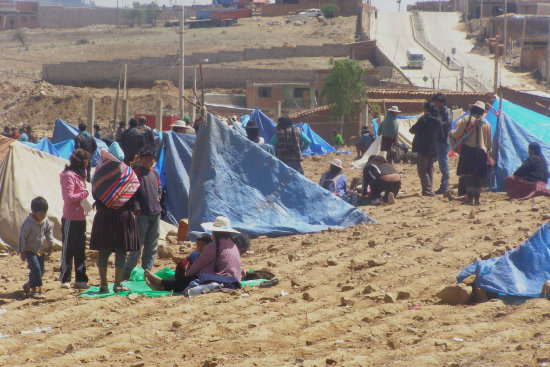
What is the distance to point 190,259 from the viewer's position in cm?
698

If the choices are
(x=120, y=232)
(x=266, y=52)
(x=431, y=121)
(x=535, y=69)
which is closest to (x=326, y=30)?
(x=266, y=52)

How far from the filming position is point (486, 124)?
1062cm

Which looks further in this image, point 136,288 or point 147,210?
point 147,210

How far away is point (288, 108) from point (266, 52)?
13.2 metres

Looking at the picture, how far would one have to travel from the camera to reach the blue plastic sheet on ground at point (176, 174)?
10.8 m

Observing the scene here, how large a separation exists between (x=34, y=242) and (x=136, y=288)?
3.11ft

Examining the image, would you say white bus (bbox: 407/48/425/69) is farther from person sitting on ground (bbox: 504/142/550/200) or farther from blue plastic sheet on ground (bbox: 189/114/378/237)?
blue plastic sheet on ground (bbox: 189/114/378/237)

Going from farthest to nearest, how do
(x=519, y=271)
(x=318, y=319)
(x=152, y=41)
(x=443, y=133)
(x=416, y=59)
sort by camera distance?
(x=152, y=41) → (x=416, y=59) → (x=443, y=133) → (x=519, y=271) → (x=318, y=319)

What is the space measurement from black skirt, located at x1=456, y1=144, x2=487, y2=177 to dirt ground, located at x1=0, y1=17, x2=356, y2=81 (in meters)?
50.6

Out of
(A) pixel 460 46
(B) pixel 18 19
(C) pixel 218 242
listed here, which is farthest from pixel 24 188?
(B) pixel 18 19

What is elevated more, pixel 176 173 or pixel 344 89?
pixel 176 173

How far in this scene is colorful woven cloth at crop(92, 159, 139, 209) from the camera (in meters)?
6.59

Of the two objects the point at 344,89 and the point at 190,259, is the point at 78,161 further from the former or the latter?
the point at 344,89

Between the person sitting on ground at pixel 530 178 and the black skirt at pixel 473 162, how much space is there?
67 centimetres
